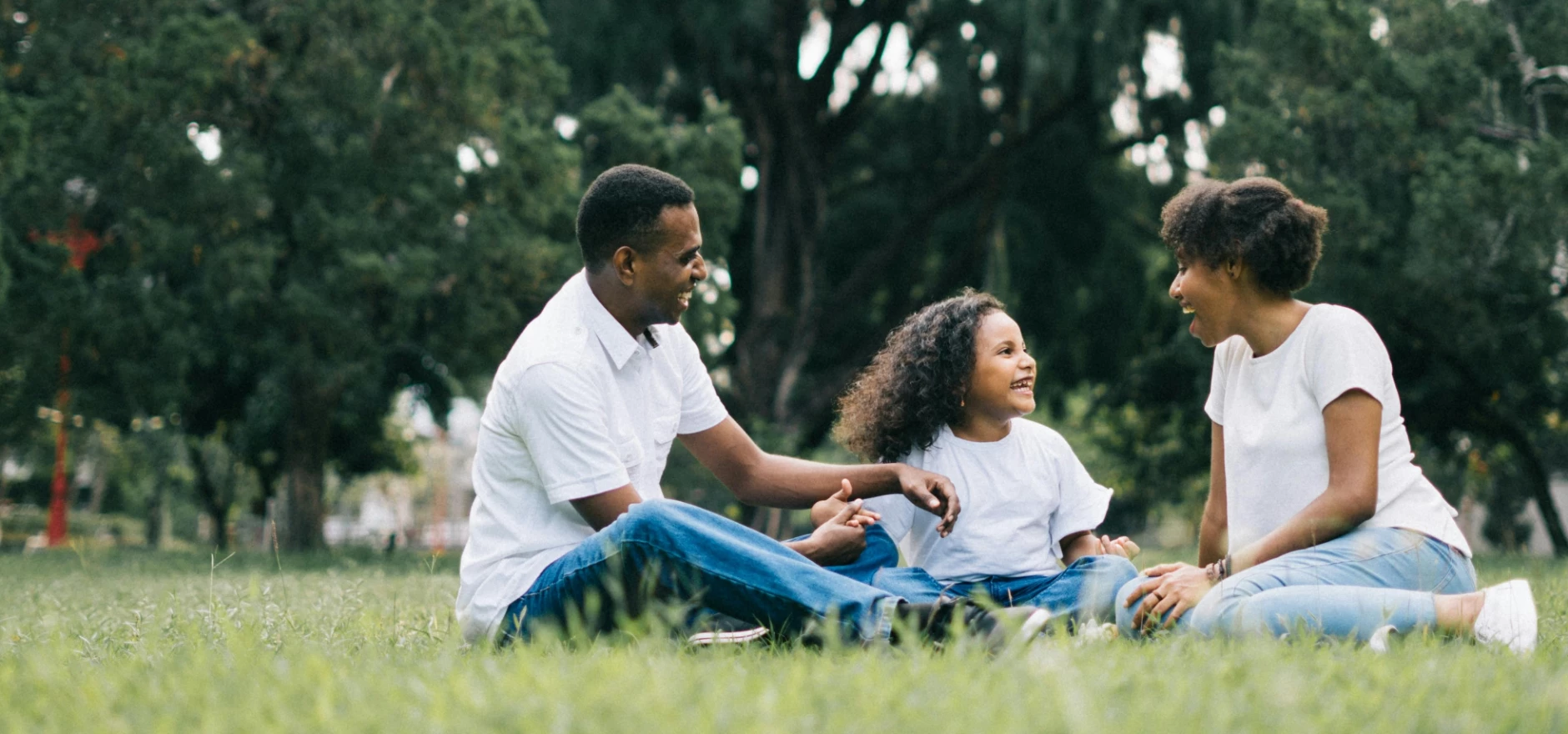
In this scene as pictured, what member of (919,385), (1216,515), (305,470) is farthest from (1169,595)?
(305,470)

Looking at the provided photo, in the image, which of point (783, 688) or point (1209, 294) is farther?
point (1209, 294)

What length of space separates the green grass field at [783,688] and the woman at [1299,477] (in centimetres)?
25

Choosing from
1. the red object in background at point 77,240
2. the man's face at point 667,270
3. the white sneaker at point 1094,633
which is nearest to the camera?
the white sneaker at point 1094,633

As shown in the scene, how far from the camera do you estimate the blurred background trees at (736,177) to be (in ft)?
44.6

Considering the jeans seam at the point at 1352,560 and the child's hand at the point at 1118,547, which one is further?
the child's hand at the point at 1118,547

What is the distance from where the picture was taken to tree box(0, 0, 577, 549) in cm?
1348

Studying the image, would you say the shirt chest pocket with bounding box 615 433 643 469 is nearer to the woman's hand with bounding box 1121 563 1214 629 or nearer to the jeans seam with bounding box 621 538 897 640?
the jeans seam with bounding box 621 538 897 640

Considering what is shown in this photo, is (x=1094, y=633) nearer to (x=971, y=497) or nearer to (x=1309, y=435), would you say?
(x=1309, y=435)

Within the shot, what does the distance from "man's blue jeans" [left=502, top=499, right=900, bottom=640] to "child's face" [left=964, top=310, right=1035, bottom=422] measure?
1.41m

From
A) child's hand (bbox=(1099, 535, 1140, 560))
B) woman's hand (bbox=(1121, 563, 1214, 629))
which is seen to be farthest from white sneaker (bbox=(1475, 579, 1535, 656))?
child's hand (bbox=(1099, 535, 1140, 560))

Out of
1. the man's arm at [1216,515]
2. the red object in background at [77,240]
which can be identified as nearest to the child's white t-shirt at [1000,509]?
the man's arm at [1216,515]

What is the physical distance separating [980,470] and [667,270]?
129cm

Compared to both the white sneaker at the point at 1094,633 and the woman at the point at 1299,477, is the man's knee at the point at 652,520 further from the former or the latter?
the woman at the point at 1299,477

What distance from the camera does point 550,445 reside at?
12.2 feet
